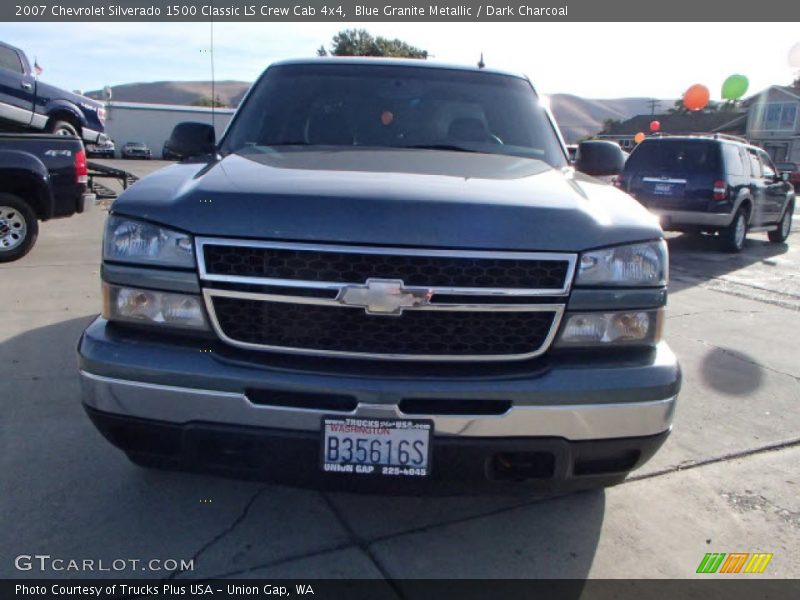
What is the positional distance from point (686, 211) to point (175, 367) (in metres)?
10.3

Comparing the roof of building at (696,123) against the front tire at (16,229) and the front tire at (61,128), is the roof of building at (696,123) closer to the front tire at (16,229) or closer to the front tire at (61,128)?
the front tire at (61,128)

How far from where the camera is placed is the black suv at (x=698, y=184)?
1086 cm

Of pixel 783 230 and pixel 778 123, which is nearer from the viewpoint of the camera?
pixel 783 230

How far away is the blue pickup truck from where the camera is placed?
13516 millimetres

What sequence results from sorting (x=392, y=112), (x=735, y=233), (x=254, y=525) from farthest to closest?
(x=735, y=233)
(x=392, y=112)
(x=254, y=525)

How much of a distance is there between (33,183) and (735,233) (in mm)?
10335

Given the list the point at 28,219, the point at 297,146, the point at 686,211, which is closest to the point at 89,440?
the point at 297,146

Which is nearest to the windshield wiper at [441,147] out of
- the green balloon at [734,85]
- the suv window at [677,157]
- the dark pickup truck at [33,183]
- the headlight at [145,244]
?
the headlight at [145,244]

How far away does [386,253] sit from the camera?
2.21 m

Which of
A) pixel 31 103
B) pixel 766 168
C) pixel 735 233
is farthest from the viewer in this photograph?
pixel 31 103

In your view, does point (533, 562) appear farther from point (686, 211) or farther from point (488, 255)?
point (686, 211)

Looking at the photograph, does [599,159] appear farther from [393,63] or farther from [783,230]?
[783,230]

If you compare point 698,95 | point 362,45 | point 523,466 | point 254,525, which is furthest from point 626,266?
point 362,45

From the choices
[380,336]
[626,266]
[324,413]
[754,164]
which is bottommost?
[754,164]
